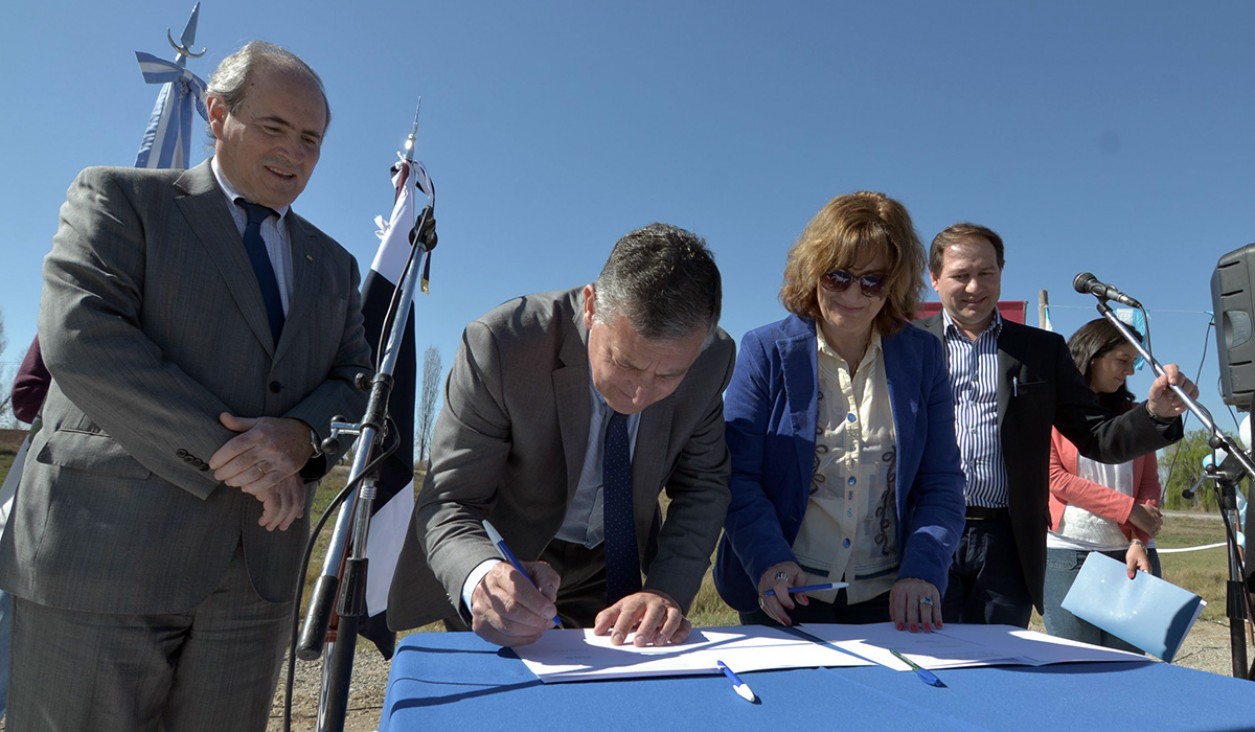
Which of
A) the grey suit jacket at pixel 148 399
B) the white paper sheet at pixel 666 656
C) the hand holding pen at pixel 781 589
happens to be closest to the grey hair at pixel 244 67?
the grey suit jacket at pixel 148 399

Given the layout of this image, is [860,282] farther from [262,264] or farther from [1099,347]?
[1099,347]

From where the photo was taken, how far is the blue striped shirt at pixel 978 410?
276 centimetres

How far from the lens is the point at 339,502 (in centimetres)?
135

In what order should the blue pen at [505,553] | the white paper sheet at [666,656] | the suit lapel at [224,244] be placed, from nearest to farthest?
1. the white paper sheet at [666,656]
2. the blue pen at [505,553]
3. the suit lapel at [224,244]

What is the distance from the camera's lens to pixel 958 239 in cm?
303

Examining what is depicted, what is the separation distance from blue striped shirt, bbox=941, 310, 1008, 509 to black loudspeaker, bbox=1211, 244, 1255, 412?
0.74 meters

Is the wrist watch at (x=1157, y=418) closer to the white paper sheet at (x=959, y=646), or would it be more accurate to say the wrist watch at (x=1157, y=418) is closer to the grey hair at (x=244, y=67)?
the white paper sheet at (x=959, y=646)

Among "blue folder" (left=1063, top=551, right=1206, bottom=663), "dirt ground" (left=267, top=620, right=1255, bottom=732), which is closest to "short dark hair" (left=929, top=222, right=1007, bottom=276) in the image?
"blue folder" (left=1063, top=551, right=1206, bottom=663)

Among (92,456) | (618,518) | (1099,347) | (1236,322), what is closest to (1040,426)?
(1236,322)

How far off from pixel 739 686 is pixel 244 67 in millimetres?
1875

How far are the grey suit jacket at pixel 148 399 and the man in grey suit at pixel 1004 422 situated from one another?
6.73 ft

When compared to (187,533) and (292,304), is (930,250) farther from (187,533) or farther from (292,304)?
(187,533)

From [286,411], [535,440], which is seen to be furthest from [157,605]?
[535,440]

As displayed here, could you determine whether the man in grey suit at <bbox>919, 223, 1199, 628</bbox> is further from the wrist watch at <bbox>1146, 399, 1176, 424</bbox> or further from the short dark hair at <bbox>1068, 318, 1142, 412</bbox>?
the short dark hair at <bbox>1068, 318, 1142, 412</bbox>
